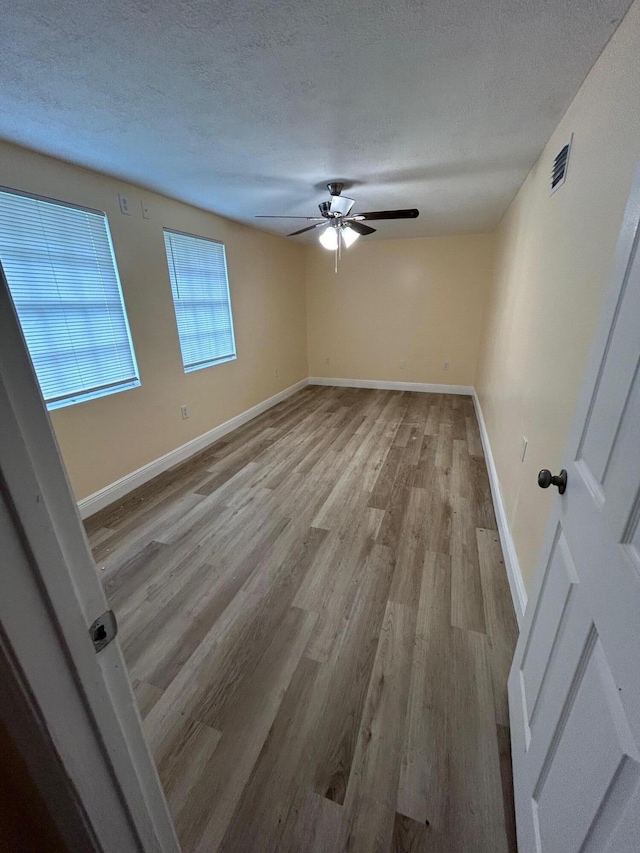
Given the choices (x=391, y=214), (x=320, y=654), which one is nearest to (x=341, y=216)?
(x=391, y=214)

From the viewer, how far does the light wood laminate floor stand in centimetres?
102

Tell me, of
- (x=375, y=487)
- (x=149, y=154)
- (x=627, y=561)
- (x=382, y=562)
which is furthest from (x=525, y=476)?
(x=149, y=154)

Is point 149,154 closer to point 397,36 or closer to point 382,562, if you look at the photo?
point 397,36

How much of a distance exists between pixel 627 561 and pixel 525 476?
1.36 m

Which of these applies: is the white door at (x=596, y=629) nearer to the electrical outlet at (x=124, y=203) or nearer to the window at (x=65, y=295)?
the window at (x=65, y=295)

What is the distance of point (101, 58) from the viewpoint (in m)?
1.23

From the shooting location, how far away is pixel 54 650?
442 mm

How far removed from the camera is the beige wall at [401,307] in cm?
480

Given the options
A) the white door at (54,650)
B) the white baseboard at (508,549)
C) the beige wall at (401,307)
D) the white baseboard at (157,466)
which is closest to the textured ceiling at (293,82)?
the white door at (54,650)

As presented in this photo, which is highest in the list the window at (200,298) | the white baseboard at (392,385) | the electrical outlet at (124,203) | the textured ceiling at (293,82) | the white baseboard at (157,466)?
the textured ceiling at (293,82)

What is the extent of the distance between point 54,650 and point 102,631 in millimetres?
68

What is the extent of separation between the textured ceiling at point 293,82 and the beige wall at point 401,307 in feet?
8.28

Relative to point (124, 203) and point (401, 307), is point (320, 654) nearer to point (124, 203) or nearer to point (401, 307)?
point (124, 203)

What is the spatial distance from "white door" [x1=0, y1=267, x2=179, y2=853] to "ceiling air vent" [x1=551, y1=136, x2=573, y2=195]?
213 centimetres
